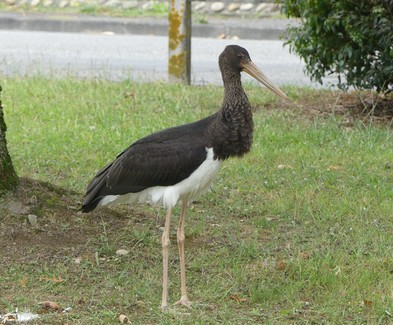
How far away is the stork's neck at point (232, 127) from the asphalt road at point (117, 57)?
572 cm

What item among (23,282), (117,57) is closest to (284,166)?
(23,282)

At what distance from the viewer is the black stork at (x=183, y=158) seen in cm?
521

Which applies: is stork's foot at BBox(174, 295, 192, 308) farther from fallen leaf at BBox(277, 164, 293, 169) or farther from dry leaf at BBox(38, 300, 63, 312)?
fallen leaf at BBox(277, 164, 293, 169)

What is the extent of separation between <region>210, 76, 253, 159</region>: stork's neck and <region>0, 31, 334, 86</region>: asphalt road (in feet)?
18.8

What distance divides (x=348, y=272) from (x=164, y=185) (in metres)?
1.17

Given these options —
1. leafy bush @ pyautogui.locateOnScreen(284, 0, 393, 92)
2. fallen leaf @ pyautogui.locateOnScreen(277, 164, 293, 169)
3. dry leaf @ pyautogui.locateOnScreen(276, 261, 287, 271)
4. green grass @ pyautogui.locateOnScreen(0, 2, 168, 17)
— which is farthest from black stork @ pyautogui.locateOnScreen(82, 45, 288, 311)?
green grass @ pyautogui.locateOnScreen(0, 2, 168, 17)

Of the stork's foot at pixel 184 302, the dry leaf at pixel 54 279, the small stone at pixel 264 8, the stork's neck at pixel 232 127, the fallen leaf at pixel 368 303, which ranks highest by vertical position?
the stork's neck at pixel 232 127

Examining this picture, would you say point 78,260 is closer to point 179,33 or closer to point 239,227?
point 239,227

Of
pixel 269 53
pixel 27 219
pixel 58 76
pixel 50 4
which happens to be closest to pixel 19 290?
pixel 27 219

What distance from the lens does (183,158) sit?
17.0ft

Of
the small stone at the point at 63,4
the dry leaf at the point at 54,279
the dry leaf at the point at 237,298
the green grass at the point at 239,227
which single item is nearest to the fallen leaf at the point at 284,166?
the green grass at the point at 239,227

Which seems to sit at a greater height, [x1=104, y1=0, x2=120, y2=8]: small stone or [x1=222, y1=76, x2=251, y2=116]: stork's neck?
[x1=222, y1=76, x2=251, y2=116]: stork's neck

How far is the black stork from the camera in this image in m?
5.21

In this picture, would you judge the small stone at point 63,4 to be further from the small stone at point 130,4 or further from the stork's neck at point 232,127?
the stork's neck at point 232,127
